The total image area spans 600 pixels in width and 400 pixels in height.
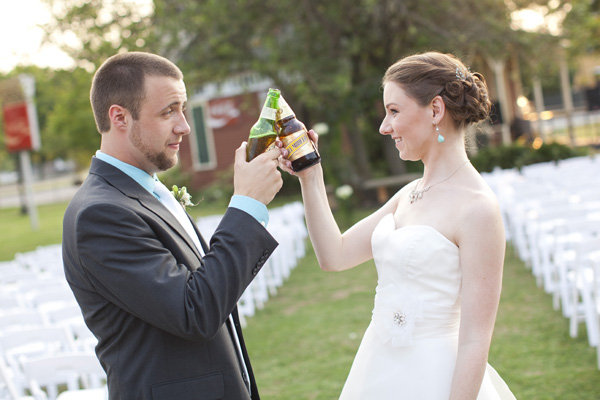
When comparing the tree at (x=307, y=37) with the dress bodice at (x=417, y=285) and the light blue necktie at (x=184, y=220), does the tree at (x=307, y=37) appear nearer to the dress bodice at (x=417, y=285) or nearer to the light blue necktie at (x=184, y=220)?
the light blue necktie at (x=184, y=220)

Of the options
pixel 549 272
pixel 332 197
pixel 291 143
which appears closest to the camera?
pixel 291 143

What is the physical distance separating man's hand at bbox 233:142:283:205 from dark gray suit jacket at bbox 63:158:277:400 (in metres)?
0.09

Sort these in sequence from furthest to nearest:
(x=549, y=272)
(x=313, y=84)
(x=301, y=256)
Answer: (x=313, y=84)
(x=301, y=256)
(x=549, y=272)

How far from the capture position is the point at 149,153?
81.2 inches

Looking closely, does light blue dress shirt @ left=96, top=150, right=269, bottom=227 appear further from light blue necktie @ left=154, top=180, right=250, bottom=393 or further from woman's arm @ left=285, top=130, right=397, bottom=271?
woman's arm @ left=285, top=130, right=397, bottom=271

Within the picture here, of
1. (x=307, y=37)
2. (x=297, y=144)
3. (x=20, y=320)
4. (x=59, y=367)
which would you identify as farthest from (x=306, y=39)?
(x=297, y=144)

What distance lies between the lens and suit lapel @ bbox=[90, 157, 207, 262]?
6.60ft

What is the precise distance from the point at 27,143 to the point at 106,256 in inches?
971

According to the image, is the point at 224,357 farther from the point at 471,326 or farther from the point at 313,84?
the point at 313,84

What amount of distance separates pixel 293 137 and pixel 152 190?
56 centimetres

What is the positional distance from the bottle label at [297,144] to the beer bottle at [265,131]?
0.05 meters

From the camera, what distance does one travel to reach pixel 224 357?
6.60ft

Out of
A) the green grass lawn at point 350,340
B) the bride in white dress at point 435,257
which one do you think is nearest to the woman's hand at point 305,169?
the bride in white dress at point 435,257

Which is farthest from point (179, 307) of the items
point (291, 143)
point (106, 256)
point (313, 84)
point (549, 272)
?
point (313, 84)
